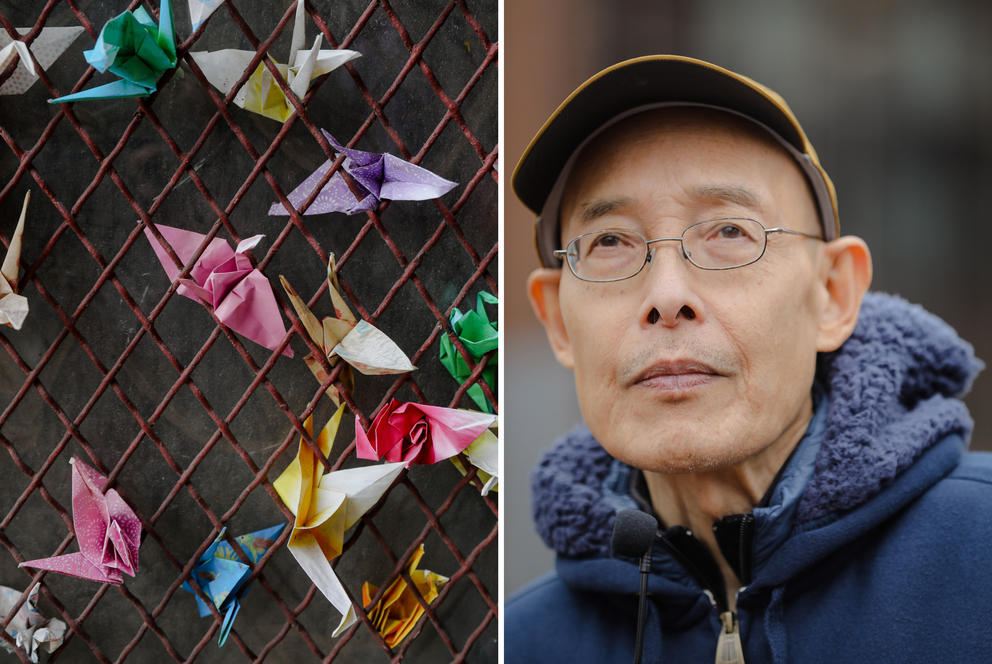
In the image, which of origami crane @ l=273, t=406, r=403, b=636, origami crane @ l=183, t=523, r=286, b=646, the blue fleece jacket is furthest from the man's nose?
origami crane @ l=183, t=523, r=286, b=646

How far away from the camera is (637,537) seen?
2.87 ft

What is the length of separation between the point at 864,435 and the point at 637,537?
27cm

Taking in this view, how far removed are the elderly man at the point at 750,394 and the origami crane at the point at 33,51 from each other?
68 cm

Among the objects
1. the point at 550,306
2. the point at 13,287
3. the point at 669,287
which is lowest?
the point at 13,287

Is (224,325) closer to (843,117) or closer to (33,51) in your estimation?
(33,51)

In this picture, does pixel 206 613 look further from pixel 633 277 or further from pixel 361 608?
pixel 633 277

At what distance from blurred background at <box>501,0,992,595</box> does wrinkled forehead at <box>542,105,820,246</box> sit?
86 millimetres

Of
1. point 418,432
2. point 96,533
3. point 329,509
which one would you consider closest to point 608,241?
point 418,432

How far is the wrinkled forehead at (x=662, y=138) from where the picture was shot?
905 millimetres

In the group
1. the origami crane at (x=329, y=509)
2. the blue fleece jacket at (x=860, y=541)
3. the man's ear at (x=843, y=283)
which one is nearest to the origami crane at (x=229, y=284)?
the origami crane at (x=329, y=509)

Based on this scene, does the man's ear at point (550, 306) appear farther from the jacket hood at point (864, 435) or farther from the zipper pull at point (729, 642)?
the zipper pull at point (729, 642)

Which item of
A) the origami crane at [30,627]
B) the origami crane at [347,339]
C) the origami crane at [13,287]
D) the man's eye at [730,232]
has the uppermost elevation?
the man's eye at [730,232]

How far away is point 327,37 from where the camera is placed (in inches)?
45.6

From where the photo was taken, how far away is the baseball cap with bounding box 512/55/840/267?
900mm
